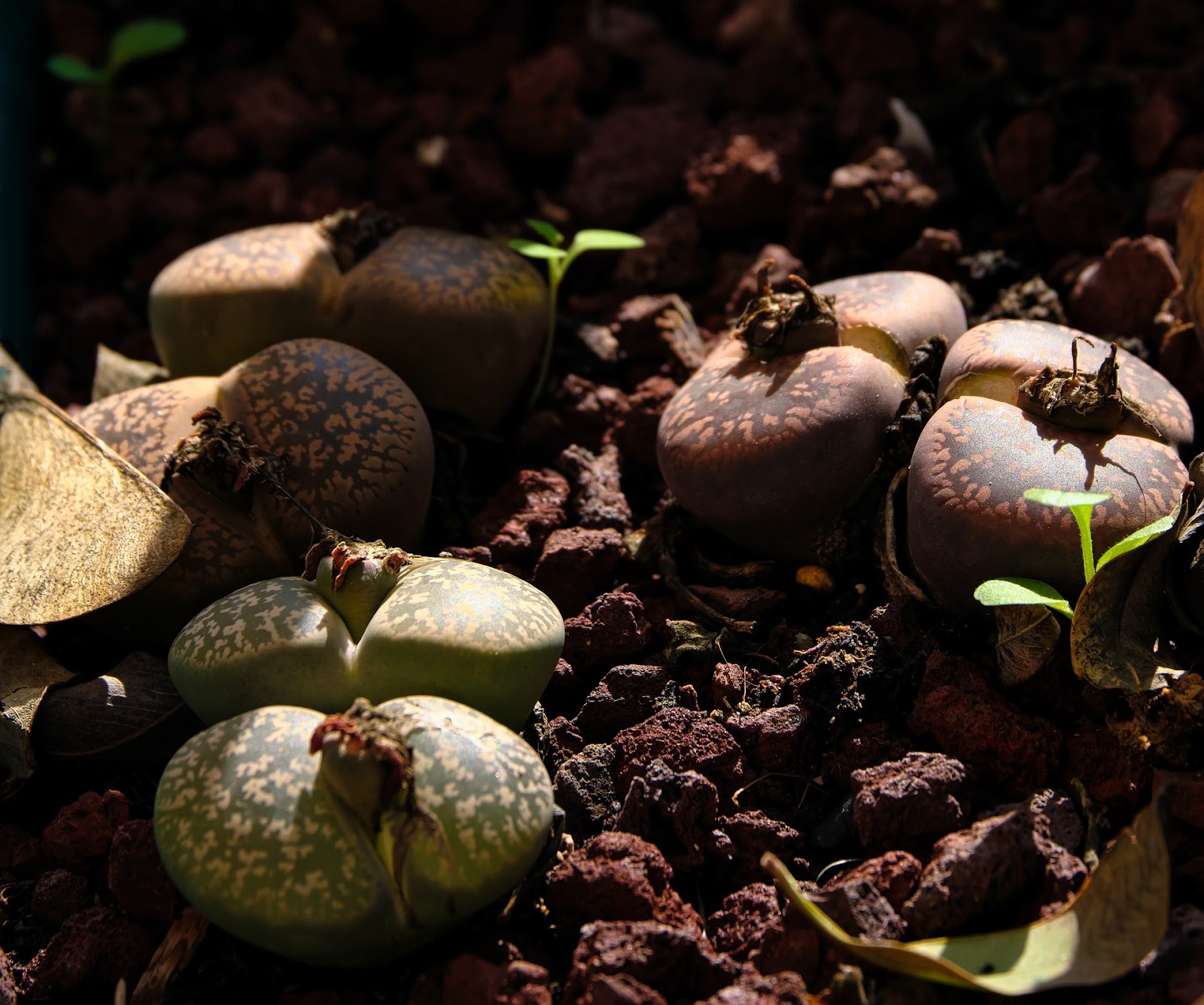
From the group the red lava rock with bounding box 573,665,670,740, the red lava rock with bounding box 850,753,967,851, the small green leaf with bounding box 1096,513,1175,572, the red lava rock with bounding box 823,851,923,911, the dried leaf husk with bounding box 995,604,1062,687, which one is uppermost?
the small green leaf with bounding box 1096,513,1175,572

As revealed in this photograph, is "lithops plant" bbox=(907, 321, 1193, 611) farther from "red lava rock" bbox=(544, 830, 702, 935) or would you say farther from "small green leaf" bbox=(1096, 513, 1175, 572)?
"red lava rock" bbox=(544, 830, 702, 935)

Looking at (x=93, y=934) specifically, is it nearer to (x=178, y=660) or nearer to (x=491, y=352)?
(x=178, y=660)

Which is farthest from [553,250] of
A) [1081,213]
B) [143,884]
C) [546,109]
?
[143,884]

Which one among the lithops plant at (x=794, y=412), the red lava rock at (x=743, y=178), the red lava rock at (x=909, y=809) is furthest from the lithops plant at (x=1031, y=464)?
the red lava rock at (x=743, y=178)

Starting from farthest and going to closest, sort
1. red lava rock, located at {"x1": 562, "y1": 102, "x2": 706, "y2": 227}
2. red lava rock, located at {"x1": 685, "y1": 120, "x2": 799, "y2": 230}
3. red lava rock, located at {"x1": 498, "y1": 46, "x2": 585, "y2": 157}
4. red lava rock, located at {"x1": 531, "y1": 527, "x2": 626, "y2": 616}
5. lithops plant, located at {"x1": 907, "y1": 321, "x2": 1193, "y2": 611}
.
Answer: red lava rock, located at {"x1": 498, "y1": 46, "x2": 585, "y2": 157} → red lava rock, located at {"x1": 562, "y1": 102, "x2": 706, "y2": 227} → red lava rock, located at {"x1": 685, "y1": 120, "x2": 799, "y2": 230} → red lava rock, located at {"x1": 531, "y1": 527, "x2": 626, "y2": 616} → lithops plant, located at {"x1": 907, "y1": 321, "x2": 1193, "y2": 611}

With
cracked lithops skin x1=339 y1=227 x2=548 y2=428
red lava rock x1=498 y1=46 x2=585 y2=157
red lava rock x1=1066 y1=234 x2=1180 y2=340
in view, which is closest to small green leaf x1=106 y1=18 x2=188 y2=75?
red lava rock x1=498 y1=46 x2=585 y2=157

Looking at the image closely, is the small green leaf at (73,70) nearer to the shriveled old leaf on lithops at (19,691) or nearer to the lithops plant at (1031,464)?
the shriveled old leaf on lithops at (19,691)

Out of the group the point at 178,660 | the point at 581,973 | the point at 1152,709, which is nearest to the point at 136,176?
the point at 178,660
